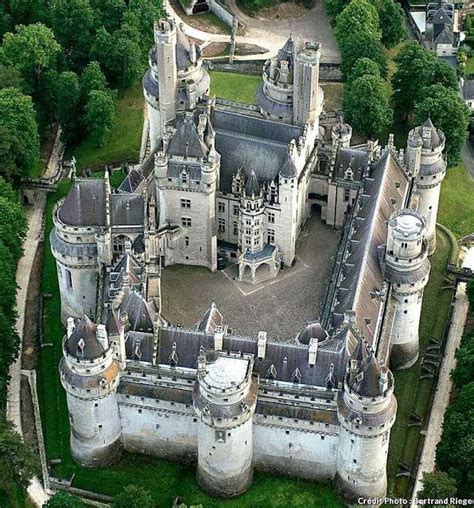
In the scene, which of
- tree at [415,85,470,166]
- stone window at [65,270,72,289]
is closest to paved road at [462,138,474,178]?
tree at [415,85,470,166]

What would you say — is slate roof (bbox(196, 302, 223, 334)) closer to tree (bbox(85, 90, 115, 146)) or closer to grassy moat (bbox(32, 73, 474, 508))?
grassy moat (bbox(32, 73, 474, 508))

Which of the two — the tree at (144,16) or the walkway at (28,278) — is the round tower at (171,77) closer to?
the walkway at (28,278)

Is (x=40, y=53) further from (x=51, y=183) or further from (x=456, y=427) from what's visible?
(x=456, y=427)

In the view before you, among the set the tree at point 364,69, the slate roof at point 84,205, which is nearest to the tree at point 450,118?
the tree at point 364,69

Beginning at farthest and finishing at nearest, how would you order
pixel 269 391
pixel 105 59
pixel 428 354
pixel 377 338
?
pixel 105 59, pixel 428 354, pixel 377 338, pixel 269 391

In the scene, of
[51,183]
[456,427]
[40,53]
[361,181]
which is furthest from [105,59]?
[456,427]

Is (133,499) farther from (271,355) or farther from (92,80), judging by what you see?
(92,80)
